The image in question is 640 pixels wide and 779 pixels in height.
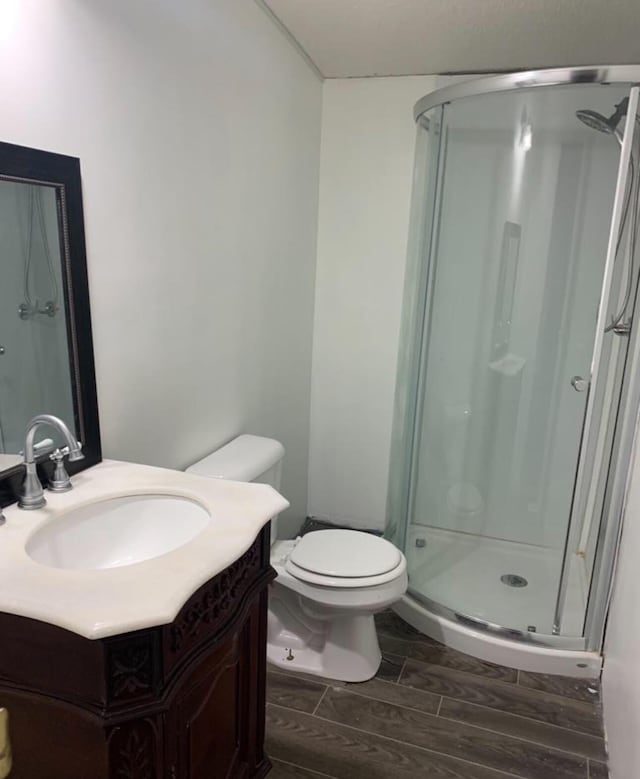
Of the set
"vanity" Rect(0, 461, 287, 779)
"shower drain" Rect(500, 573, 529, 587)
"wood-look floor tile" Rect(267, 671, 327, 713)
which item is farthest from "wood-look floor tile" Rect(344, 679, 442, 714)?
"vanity" Rect(0, 461, 287, 779)

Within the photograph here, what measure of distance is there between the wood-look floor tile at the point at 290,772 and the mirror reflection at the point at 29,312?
3.78 ft

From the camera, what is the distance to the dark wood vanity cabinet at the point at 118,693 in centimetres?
104

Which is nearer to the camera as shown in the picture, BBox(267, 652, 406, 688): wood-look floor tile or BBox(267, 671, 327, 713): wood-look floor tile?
BBox(267, 671, 327, 713): wood-look floor tile

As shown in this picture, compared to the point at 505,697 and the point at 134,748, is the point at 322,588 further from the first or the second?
the point at 134,748

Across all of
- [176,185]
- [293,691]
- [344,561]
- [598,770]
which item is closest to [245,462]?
[344,561]

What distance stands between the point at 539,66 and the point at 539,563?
2206mm

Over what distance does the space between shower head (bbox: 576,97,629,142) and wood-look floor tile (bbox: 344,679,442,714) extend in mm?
2097

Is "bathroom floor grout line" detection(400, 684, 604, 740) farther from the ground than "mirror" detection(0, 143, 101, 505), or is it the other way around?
"mirror" detection(0, 143, 101, 505)

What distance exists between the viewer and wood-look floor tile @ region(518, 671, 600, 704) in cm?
214

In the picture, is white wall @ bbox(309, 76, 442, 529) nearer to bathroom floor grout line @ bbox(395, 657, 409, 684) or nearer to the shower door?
the shower door

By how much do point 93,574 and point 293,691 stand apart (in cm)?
129

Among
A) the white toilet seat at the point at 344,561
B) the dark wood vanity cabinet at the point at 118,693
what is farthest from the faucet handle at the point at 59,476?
the white toilet seat at the point at 344,561

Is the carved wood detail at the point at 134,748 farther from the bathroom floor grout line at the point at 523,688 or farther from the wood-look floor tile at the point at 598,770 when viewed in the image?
the wood-look floor tile at the point at 598,770

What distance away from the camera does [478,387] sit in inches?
112
